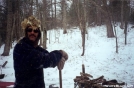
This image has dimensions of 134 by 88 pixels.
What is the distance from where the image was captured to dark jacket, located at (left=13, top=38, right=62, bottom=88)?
203cm

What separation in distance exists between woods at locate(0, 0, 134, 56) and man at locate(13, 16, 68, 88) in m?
11.5

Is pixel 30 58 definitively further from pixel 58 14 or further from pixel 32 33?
pixel 58 14

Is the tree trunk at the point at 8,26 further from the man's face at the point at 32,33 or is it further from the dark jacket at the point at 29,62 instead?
the dark jacket at the point at 29,62

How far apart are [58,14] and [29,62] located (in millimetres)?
29140

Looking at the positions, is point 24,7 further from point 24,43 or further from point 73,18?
point 24,43

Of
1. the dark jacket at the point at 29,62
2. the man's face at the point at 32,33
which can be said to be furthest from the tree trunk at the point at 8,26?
the dark jacket at the point at 29,62

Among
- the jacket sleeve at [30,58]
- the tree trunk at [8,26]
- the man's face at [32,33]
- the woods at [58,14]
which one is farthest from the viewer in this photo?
the tree trunk at [8,26]

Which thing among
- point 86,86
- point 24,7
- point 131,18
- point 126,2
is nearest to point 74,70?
point 86,86

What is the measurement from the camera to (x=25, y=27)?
7.95ft

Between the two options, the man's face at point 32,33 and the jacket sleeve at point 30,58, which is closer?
the jacket sleeve at point 30,58

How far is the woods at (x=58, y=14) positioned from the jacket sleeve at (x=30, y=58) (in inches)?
459

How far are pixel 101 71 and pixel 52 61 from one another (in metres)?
8.74

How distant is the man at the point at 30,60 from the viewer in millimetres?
2033

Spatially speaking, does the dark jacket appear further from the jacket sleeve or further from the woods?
the woods
